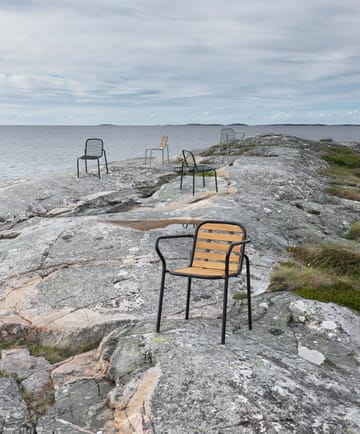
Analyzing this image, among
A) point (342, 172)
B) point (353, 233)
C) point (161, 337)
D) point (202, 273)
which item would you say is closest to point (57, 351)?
point (161, 337)

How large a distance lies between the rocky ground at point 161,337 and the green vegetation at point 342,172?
3310mm

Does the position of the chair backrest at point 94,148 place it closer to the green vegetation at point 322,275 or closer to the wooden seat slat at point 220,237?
the green vegetation at point 322,275

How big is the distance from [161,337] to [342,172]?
16.5 m

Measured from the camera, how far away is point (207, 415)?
11.8 ft

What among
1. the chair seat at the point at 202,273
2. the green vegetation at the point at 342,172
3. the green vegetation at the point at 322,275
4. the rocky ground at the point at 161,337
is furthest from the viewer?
the green vegetation at the point at 342,172

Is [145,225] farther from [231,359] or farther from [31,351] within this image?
[231,359]

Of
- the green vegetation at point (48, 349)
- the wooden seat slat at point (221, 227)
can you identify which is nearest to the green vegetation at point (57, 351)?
the green vegetation at point (48, 349)

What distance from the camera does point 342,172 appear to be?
19453 mm

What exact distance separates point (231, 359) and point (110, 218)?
19.2 ft

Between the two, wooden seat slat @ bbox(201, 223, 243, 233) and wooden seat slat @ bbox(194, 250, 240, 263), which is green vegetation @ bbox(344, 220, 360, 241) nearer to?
wooden seat slat @ bbox(201, 223, 243, 233)

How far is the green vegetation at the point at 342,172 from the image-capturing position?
555 inches

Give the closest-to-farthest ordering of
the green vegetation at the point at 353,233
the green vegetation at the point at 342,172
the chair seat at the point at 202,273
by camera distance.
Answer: the chair seat at the point at 202,273 → the green vegetation at the point at 353,233 → the green vegetation at the point at 342,172

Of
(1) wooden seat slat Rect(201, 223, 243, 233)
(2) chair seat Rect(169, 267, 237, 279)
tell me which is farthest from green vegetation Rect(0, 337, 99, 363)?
(1) wooden seat slat Rect(201, 223, 243, 233)

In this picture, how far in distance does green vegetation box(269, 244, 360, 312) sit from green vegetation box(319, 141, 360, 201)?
5.92 metres
